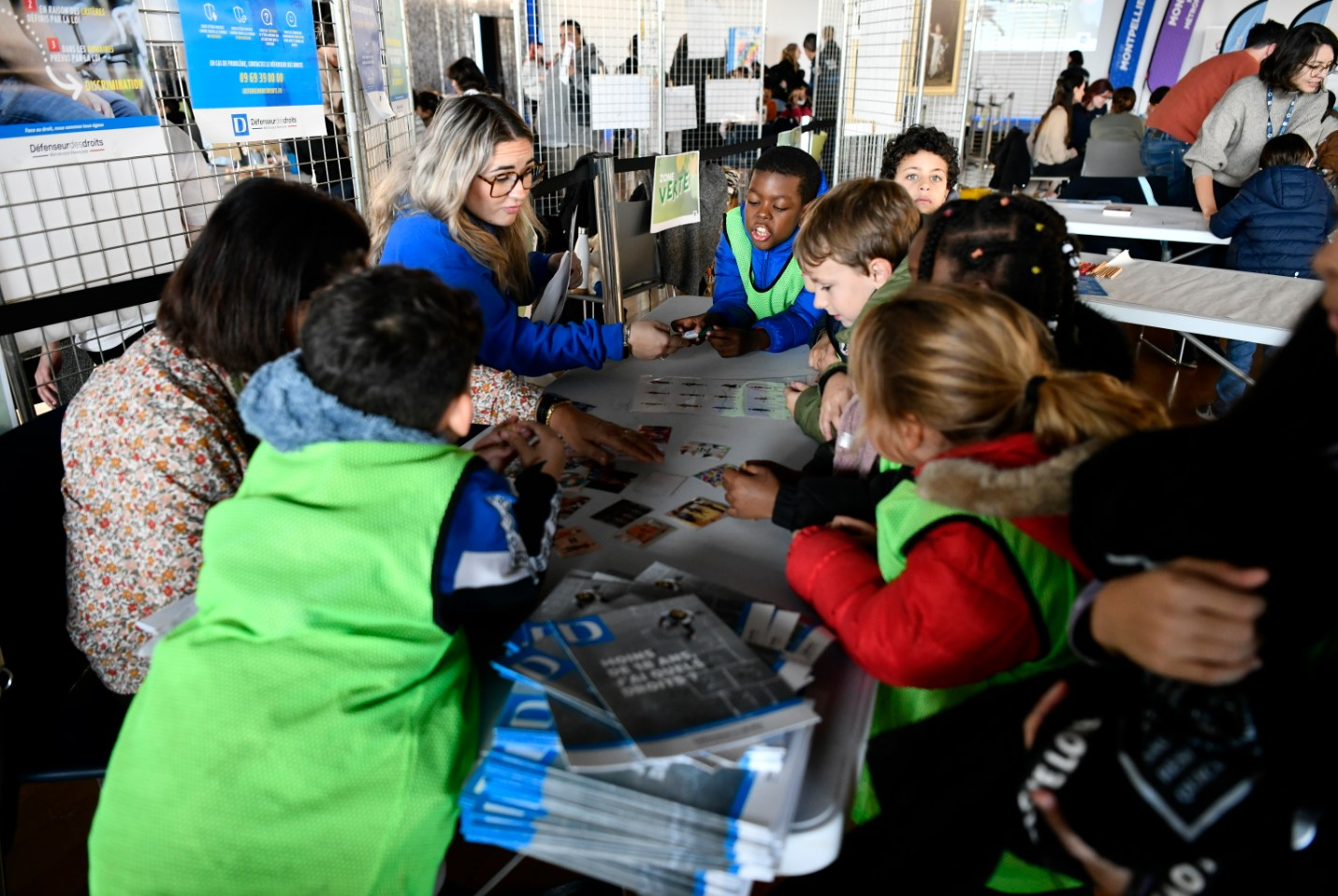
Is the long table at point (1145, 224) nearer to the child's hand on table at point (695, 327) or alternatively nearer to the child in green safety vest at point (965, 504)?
the child's hand on table at point (695, 327)

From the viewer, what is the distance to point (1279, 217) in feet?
13.5

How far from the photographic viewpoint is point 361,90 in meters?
2.66

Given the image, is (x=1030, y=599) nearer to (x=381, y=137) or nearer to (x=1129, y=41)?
(x=381, y=137)

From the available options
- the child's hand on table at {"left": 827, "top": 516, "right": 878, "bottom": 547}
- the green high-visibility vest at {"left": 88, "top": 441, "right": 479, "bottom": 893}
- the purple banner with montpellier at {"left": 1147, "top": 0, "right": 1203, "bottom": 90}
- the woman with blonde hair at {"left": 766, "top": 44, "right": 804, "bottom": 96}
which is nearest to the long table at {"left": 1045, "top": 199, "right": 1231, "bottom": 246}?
the child's hand on table at {"left": 827, "top": 516, "right": 878, "bottom": 547}

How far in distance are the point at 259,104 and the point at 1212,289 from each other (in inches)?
136

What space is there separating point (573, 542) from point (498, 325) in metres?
0.91

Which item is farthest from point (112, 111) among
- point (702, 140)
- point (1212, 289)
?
point (702, 140)

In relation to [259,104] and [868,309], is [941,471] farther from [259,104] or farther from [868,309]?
[259,104]

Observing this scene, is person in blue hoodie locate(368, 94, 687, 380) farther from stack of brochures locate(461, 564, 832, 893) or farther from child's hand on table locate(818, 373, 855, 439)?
stack of brochures locate(461, 564, 832, 893)

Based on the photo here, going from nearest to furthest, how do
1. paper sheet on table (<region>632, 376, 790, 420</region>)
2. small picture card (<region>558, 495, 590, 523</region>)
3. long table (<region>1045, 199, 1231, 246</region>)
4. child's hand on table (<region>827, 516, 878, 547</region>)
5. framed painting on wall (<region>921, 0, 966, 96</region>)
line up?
child's hand on table (<region>827, 516, 878, 547</region>), small picture card (<region>558, 495, 590, 523</region>), paper sheet on table (<region>632, 376, 790, 420</region>), long table (<region>1045, 199, 1231, 246</region>), framed painting on wall (<region>921, 0, 966, 96</region>)

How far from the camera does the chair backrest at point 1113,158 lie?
7246 millimetres

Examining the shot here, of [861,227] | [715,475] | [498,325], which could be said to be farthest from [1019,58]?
[715,475]

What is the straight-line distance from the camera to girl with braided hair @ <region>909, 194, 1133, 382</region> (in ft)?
5.09

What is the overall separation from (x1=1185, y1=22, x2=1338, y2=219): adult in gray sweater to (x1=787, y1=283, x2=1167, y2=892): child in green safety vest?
4.47 meters
